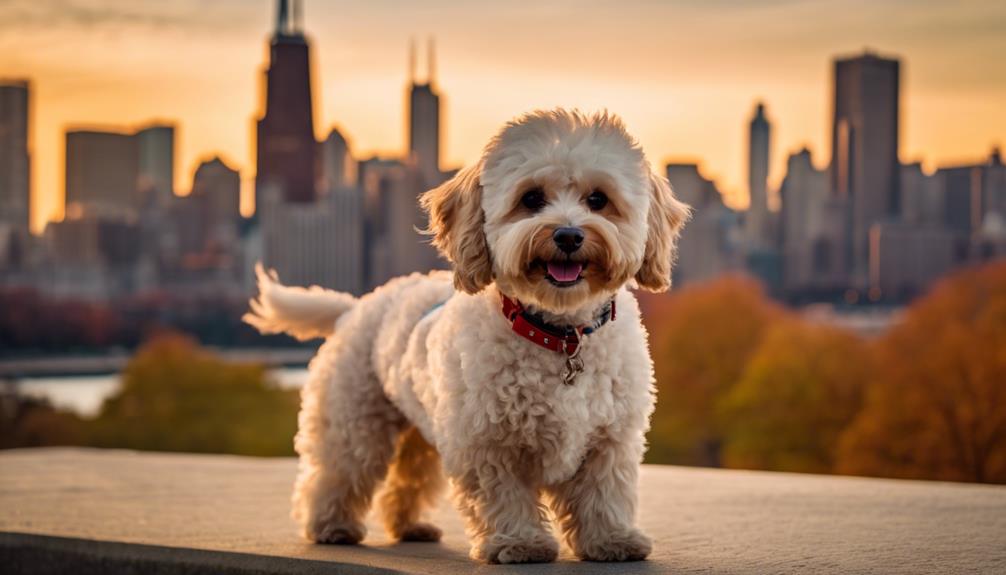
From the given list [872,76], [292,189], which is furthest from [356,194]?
[872,76]

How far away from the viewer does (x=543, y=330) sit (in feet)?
15.6

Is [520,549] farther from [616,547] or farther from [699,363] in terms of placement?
[699,363]

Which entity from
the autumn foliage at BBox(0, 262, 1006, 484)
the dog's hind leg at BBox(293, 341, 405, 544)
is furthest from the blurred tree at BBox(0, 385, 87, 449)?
the dog's hind leg at BBox(293, 341, 405, 544)

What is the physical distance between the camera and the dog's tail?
256 inches

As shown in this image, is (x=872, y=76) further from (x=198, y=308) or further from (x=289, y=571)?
(x=289, y=571)

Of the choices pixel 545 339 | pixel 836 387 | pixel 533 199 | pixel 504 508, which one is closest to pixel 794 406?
pixel 836 387

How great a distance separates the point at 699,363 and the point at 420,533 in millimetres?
38912

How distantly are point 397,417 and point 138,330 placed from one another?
3280 inches

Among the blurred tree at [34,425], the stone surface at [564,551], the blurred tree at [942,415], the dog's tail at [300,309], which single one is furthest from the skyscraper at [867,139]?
the dog's tail at [300,309]

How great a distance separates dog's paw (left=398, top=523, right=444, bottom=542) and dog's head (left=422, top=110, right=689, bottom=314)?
1.71 metres

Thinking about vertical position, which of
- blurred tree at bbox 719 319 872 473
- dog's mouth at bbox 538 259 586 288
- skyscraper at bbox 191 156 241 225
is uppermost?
skyscraper at bbox 191 156 241 225

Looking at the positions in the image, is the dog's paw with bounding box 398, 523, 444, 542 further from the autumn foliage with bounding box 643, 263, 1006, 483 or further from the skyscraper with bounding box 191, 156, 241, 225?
the skyscraper with bounding box 191, 156, 241, 225

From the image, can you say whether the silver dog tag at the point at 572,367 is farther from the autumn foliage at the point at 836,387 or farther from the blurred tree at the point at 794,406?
the blurred tree at the point at 794,406

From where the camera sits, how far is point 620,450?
488cm
